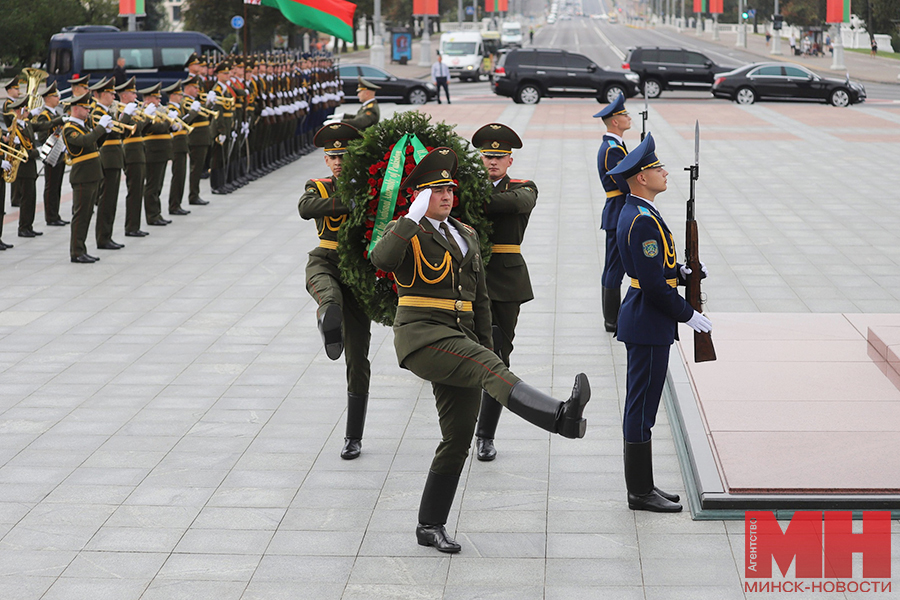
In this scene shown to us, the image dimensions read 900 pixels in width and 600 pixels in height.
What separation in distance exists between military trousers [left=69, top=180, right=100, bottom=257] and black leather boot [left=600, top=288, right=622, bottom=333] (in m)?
6.13

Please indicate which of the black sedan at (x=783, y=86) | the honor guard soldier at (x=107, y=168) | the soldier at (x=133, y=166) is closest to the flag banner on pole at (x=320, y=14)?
the soldier at (x=133, y=166)

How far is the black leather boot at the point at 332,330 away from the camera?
229 inches

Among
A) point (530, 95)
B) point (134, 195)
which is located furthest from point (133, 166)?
point (530, 95)

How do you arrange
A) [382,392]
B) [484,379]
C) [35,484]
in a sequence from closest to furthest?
[484,379] < [35,484] < [382,392]

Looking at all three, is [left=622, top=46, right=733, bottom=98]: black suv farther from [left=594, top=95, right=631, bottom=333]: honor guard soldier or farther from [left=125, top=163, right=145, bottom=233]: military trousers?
[left=594, top=95, right=631, bottom=333]: honor guard soldier

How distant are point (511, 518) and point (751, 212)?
10473 mm

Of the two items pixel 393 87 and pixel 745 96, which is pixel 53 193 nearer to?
pixel 393 87

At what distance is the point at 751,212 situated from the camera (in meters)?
15.2

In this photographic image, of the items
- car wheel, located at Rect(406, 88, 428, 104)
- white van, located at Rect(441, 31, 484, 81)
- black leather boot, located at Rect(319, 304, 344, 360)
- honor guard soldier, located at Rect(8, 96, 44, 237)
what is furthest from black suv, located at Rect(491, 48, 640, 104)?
black leather boot, located at Rect(319, 304, 344, 360)

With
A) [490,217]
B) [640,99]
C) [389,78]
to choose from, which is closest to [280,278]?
[490,217]

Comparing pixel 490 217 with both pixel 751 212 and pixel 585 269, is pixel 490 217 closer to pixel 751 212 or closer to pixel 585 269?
pixel 585 269

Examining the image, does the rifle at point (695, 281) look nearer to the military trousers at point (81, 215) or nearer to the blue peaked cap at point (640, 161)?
the blue peaked cap at point (640, 161)

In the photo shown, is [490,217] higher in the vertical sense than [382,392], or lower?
higher

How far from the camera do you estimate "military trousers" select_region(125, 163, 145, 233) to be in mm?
13867
